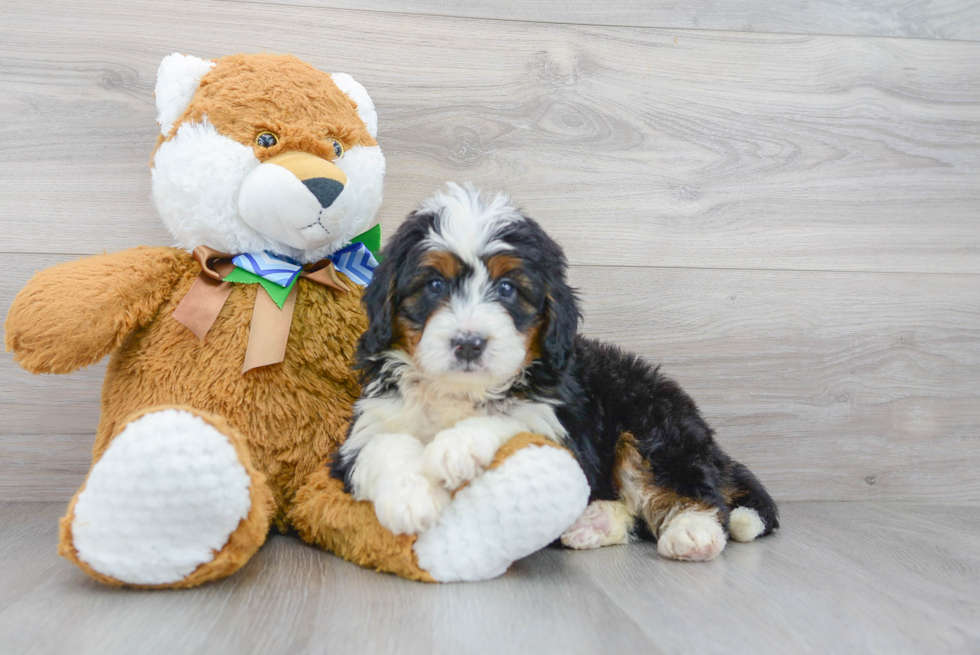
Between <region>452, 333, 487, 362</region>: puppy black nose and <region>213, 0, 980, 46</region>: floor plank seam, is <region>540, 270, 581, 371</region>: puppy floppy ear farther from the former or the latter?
<region>213, 0, 980, 46</region>: floor plank seam

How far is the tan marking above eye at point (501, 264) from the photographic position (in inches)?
59.1

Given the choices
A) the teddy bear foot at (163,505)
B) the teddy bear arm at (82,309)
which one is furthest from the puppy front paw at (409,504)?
the teddy bear arm at (82,309)

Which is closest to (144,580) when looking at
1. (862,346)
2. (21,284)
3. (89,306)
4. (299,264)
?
(89,306)

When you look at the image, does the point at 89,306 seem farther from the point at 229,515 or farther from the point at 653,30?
the point at 653,30

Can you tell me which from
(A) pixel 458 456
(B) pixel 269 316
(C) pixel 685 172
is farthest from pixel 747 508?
(B) pixel 269 316

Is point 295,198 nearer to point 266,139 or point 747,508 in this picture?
point 266,139

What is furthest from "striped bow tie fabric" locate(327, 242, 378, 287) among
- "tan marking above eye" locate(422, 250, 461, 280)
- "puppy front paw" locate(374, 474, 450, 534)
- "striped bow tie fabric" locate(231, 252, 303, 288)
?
"puppy front paw" locate(374, 474, 450, 534)

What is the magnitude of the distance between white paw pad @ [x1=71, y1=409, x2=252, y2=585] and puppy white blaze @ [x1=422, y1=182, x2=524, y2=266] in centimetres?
59

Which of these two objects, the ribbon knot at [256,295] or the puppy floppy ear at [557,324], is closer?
the puppy floppy ear at [557,324]

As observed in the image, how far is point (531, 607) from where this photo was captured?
1339mm

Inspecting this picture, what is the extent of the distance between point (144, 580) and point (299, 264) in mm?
808

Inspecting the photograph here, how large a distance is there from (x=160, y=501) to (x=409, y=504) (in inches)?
17.3

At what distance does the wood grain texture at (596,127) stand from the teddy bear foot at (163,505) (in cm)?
108

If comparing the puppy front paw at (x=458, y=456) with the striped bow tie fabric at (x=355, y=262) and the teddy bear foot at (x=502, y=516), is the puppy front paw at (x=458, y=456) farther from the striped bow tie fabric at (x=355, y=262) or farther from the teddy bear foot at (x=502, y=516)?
the striped bow tie fabric at (x=355, y=262)
